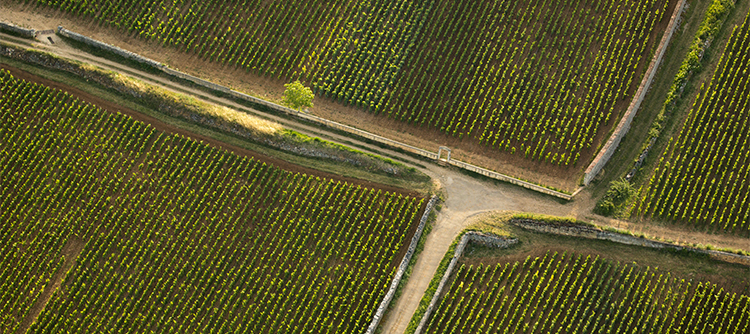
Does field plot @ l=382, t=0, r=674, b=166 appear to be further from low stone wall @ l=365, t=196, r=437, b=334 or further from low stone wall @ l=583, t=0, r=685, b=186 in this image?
low stone wall @ l=365, t=196, r=437, b=334

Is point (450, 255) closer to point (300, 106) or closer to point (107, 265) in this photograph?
point (300, 106)

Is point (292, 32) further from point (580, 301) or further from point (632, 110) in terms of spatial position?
point (580, 301)

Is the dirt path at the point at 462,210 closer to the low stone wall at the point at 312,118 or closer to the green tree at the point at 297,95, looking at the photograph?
the low stone wall at the point at 312,118

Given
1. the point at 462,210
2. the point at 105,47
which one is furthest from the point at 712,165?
the point at 105,47

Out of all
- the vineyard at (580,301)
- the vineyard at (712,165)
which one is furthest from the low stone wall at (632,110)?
the vineyard at (580,301)

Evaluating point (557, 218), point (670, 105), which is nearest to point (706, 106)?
point (670, 105)

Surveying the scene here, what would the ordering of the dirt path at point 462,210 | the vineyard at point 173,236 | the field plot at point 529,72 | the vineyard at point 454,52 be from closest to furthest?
1. the dirt path at point 462,210
2. the vineyard at point 173,236
3. the field plot at point 529,72
4. the vineyard at point 454,52
